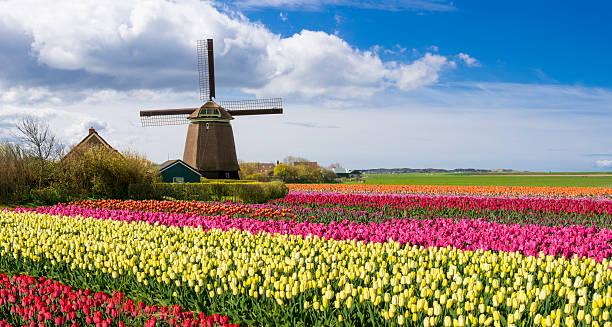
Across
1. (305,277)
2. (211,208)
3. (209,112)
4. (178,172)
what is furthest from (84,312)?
(209,112)

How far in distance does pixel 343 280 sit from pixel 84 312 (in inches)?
97.5

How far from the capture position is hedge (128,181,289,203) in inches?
981

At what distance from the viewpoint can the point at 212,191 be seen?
25.8 meters

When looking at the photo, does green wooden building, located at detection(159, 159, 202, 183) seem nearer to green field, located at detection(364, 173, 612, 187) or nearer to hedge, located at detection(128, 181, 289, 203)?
hedge, located at detection(128, 181, 289, 203)

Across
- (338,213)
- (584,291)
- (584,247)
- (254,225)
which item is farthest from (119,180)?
(584,291)

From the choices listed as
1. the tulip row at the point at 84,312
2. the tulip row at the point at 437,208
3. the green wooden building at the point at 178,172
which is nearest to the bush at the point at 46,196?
the tulip row at the point at 437,208

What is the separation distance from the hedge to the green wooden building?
1217 centimetres

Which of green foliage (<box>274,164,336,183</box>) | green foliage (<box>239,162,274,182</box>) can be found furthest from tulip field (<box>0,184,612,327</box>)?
green foliage (<box>274,164,336,183</box>)

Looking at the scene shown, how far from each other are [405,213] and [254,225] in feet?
24.1

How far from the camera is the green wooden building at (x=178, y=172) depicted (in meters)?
38.3

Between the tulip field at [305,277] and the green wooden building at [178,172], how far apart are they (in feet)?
85.1

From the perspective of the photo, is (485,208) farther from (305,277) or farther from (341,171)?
(341,171)

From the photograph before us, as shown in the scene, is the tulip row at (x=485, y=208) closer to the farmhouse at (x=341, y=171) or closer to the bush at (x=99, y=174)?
the bush at (x=99, y=174)

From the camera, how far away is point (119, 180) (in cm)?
2495
